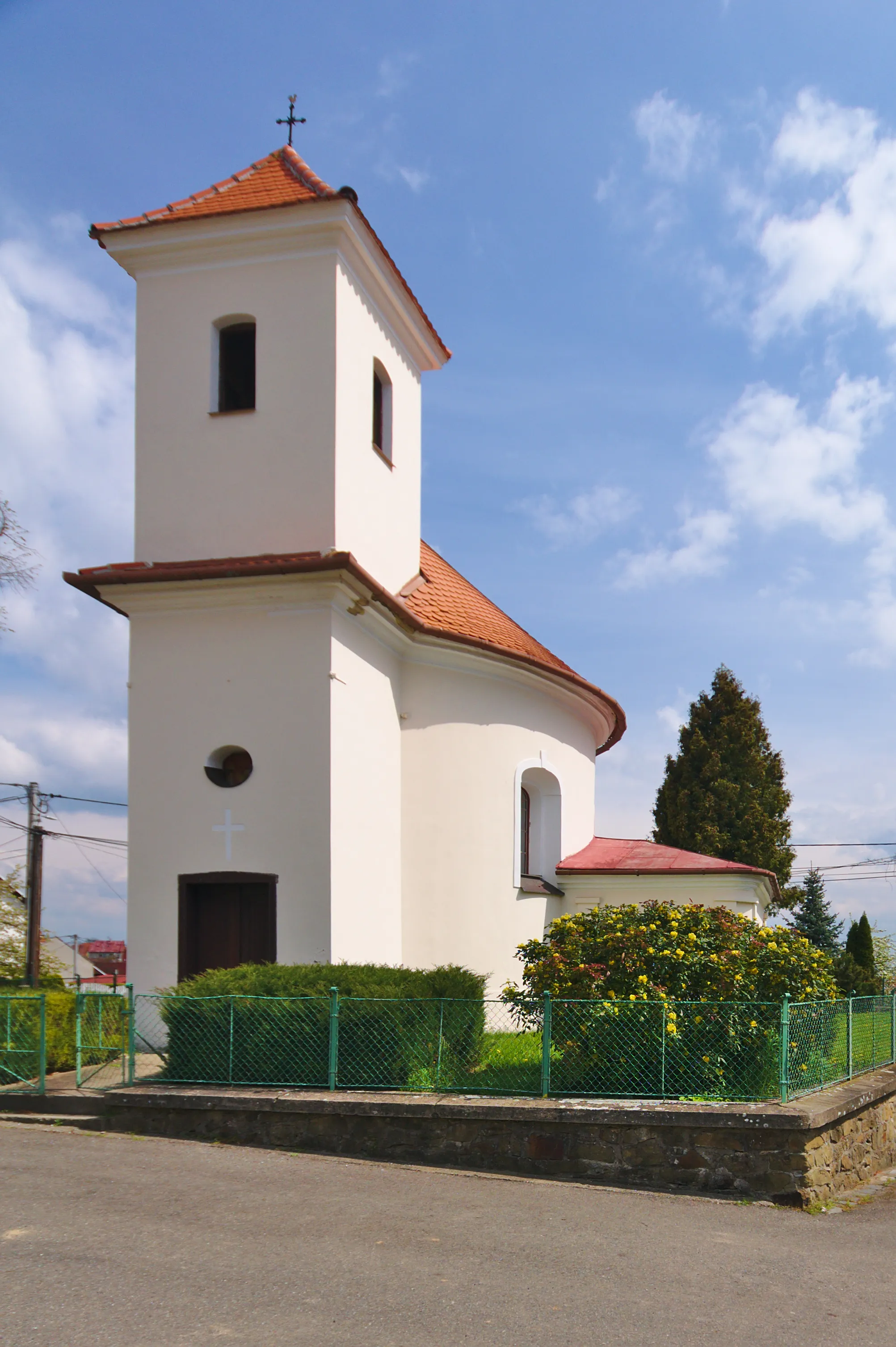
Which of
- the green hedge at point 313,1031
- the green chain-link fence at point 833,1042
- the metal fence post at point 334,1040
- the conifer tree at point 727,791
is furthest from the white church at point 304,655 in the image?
A: the conifer tree at point 727,791

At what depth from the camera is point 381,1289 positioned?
6.34m

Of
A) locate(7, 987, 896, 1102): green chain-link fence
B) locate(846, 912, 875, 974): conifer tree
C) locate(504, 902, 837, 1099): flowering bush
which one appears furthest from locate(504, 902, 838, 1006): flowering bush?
locate(846, 912, 875, 974): conifer tree

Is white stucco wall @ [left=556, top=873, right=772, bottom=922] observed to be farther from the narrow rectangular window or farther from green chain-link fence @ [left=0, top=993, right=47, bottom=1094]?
green chain-link fence @ [left=0, top=993, right=47, bottom=1094]

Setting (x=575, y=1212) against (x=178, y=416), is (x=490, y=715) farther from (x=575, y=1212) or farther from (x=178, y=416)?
(x=575, y=1212)

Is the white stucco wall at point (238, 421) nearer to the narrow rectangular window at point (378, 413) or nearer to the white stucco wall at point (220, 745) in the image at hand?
the white stucco wall at point (220, 745)

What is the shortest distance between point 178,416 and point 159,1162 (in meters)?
9.50

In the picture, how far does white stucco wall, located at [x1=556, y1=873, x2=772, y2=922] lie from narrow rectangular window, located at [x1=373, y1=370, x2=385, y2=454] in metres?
7.36

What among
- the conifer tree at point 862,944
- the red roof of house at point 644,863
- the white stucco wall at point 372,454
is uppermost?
the white stucco wall at point 372,454

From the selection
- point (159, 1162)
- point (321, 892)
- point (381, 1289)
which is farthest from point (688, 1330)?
point (321, 892)

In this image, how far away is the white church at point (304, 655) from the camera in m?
13.4

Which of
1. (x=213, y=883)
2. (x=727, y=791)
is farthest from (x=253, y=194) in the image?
(x=727, y=791)

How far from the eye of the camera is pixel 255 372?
1512 cm

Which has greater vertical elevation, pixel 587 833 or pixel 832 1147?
pixel 587 833

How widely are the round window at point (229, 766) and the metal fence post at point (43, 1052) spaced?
10.6 ft
